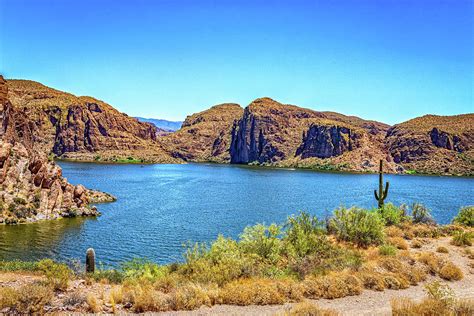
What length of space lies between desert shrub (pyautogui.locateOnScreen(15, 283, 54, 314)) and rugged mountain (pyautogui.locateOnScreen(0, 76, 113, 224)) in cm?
2985

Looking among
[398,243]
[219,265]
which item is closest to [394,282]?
[219,265]

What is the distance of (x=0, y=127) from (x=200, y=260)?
38.8 meters

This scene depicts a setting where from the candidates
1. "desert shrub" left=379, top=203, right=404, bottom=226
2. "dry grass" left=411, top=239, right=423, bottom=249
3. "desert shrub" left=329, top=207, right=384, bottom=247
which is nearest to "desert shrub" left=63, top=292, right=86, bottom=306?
"desert shrub" left=329, top=207, right=384, bottom=247

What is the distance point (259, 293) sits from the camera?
39.9 feet

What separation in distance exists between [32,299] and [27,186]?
35172mm

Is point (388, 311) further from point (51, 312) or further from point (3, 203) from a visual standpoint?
point (3, 203)

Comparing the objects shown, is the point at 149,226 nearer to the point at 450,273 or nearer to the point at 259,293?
the point at 259,293

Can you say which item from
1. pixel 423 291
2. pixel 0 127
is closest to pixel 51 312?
pixel 423 291

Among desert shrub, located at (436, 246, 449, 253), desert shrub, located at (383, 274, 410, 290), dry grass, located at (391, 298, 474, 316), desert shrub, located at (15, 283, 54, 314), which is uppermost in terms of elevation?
dry grass, located at (391, 298, 474, 316)

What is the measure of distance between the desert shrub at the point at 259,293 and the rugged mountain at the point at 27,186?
105 feet

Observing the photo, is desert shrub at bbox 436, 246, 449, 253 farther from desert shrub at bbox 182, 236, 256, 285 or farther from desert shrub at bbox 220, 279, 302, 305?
desert shrub at bbox 220, 279, 302, 305

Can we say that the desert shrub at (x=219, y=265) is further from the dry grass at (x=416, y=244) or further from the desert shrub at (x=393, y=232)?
the desert shrub at (x=393, y=232)

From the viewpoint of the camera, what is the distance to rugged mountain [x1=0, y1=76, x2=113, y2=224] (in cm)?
3878

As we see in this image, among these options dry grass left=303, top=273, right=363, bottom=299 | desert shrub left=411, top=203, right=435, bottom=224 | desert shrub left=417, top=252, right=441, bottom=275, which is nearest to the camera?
dry grass left=303, top=273, right=363, bottom=299
